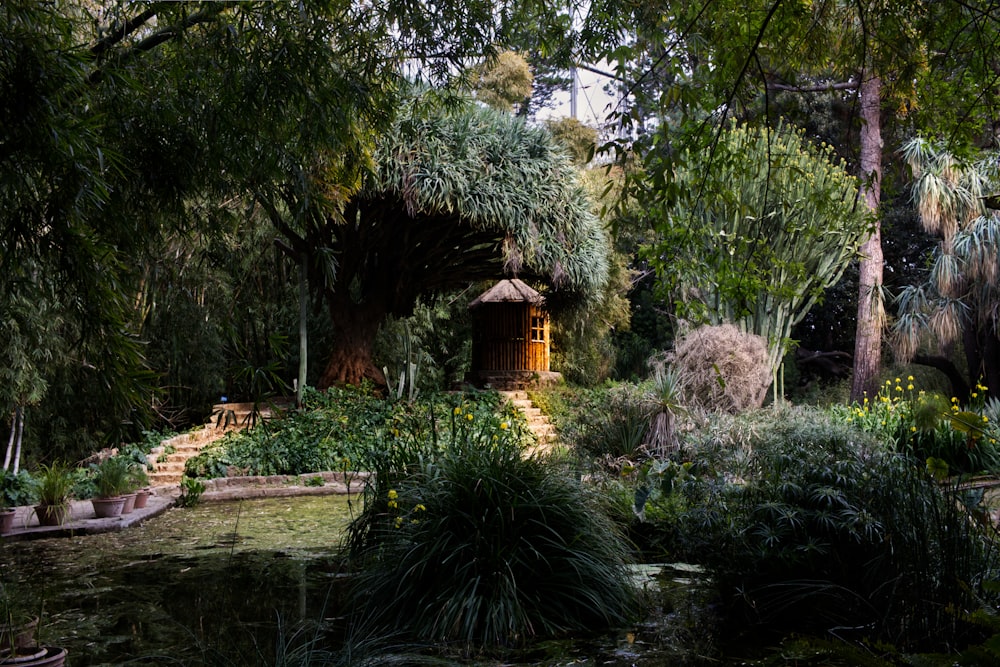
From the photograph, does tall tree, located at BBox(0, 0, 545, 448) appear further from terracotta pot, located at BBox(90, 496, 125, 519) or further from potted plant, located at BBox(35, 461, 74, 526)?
terracotta pot, located at BBox(90, 496, 125, 519)

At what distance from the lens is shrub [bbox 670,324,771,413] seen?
11477mm

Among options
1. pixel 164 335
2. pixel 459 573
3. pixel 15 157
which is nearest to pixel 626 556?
pixel 459 573

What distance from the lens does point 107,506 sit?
7871mm

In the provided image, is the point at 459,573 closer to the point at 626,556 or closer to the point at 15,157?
the point at 626,556

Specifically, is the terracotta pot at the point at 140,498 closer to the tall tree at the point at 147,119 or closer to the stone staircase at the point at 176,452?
the stone staircase at the point at 176,452

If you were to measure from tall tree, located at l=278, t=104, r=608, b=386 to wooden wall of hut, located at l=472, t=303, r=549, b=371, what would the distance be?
2.05m

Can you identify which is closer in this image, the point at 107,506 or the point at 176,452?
the point at 107,506

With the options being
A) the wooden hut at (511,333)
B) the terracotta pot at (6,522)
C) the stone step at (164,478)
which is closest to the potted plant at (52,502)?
the terracotta pot at (6,522)

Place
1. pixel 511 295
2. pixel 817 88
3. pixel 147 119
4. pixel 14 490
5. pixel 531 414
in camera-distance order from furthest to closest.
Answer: pixel 511 295
pixel 531 414
pixel 817 88
pixel 14 490
pixel 147 119

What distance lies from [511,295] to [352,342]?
13.3 ft

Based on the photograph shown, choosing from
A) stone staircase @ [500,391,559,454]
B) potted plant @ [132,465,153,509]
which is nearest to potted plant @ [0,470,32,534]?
potted plant @ [132,465,153,509]

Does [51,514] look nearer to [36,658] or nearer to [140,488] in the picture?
[140,488]

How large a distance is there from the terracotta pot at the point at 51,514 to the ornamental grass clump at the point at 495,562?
4305mm

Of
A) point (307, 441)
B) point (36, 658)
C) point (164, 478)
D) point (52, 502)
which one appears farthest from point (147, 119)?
point (307, 441)
